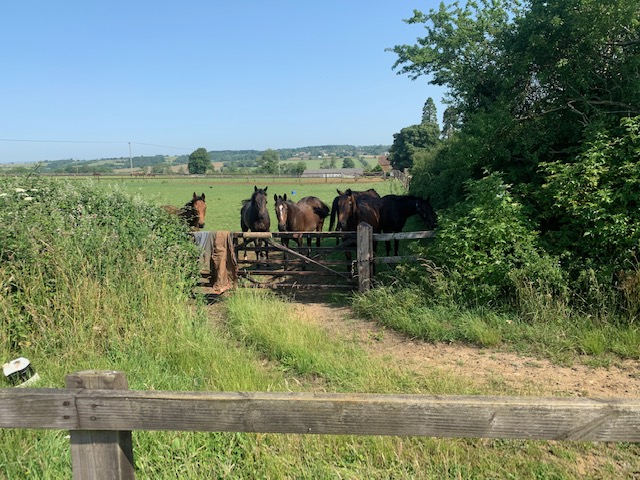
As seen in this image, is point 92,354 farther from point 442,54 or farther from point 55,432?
point 442,54

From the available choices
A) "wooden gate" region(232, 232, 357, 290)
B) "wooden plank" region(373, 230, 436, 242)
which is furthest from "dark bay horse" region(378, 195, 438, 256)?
"wooden plank" region(373, 230, 436, 242)

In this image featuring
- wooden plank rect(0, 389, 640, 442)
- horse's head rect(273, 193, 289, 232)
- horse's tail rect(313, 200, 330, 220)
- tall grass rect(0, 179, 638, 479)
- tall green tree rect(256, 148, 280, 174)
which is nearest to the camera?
wooden plank rect(0, 389, 640, 442)

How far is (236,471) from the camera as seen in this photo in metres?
2.89

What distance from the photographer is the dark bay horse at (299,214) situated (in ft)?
36.6

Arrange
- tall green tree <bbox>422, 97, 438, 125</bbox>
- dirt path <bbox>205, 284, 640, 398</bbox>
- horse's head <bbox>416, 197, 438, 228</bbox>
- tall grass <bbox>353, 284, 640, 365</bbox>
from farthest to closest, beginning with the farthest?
tall green tree <bbox>422, 97, 438, 125</bbox> → horse's head <bbox>416, 197, 438, 228</bbox> → tall grass <bbox>353, 284, 640, 365</bbox> → dirt path <bbox>205, 284, 640, 398</bbox>

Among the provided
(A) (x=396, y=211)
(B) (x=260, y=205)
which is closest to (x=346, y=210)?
(A) (x=396, y=211)

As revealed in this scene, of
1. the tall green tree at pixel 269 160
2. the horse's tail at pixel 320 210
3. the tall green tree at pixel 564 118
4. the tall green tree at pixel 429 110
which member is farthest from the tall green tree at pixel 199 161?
the tall green tree at pixel 564 118

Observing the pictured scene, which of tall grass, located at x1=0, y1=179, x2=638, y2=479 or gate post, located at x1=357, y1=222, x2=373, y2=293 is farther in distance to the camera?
gate post, located at x1=357, y1=222, x2=373, y2=293

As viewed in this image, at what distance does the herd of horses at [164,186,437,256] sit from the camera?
11141 millimetres

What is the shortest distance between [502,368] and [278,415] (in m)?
3.88

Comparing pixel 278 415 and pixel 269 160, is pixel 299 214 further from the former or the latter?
pixel 269 160

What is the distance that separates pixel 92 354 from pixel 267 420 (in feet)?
10.9

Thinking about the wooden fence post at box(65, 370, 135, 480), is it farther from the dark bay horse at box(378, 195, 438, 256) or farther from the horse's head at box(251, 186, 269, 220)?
the dark bay horse at box(378, 195, 438, 256)

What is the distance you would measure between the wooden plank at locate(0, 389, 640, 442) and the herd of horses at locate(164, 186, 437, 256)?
8.50 metres
